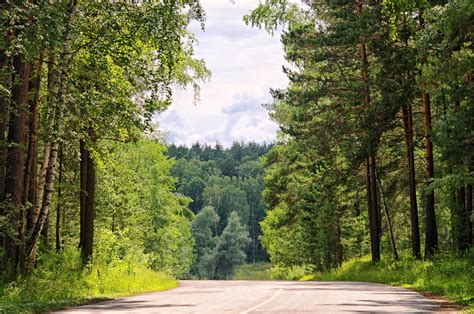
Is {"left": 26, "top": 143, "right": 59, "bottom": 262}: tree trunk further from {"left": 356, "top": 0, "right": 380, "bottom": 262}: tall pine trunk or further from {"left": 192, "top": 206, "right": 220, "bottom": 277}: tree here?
{"left": 192, "top": 206, "right": 220, "bottom": 277}: tree

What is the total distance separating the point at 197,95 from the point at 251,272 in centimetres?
12137

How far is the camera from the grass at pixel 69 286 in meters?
13.4

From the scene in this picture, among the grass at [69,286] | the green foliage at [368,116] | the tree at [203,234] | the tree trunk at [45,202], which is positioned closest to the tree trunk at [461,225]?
the green foliage at [368,116]

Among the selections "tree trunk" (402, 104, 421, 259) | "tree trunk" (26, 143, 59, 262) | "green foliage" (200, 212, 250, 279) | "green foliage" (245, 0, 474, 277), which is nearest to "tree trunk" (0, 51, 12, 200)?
"tree trunk" (26, 143, 59, 262)

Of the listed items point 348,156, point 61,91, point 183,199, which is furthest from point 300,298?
point 183,199

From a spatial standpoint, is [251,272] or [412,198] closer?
[412,198]

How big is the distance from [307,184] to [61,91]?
2682cm

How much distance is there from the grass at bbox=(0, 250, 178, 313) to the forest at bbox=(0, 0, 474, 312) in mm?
75

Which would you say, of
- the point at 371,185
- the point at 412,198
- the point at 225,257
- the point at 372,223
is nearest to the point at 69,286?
the point at 412,198

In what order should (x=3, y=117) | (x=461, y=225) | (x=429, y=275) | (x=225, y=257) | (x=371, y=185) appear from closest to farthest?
(x=3, y=117) → (x=429, y=275) → (x=461, y=225) → (x=371, y=185) → (x=225, y=257)

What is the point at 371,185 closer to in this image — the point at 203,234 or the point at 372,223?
the point at 372,223

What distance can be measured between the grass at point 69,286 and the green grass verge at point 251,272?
3601 inches

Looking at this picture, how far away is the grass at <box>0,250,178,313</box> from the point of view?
44.1 ft

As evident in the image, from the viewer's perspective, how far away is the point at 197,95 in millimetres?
22766
